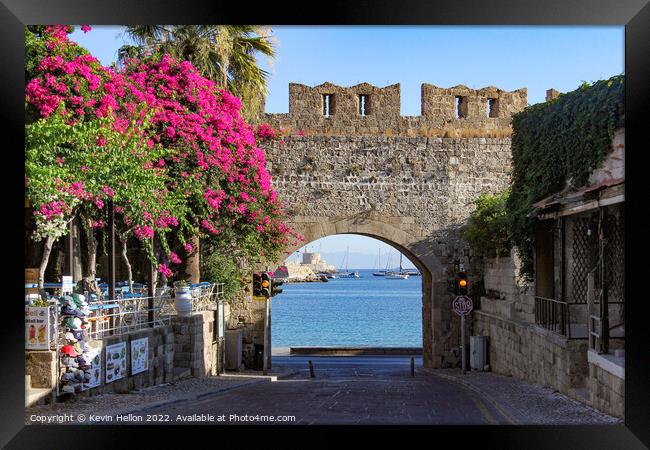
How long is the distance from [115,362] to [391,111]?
9.42m

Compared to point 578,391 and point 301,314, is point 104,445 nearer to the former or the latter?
point 578,391

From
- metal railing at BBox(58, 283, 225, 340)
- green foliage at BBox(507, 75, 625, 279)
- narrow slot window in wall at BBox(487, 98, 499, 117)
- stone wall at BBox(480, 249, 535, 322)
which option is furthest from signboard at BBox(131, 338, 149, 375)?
narrow slot window in wall at BBox(487, 98, 499, 117)

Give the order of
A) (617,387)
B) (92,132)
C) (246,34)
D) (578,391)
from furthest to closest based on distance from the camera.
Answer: (246,34)
(578,391)
(92,132)
(617,387)

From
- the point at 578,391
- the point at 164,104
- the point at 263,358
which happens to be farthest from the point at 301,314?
the point at 578,391

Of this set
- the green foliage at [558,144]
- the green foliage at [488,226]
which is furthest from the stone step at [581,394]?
the green foliage at [488,226]

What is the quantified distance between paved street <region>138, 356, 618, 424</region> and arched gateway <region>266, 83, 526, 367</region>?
3846 mm

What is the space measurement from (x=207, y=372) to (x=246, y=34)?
245 inches

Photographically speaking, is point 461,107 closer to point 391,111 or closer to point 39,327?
point 391,111

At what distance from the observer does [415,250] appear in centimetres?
1872

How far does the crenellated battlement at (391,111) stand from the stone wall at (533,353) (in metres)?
3.78

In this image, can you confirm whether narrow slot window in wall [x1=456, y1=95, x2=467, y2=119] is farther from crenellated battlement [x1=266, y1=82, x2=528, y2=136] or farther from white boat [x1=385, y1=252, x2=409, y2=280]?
white boat [x1=385, y1=252, x2=409, y2=280]

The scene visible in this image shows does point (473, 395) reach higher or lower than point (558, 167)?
lower

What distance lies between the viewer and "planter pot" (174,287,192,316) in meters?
13.6
